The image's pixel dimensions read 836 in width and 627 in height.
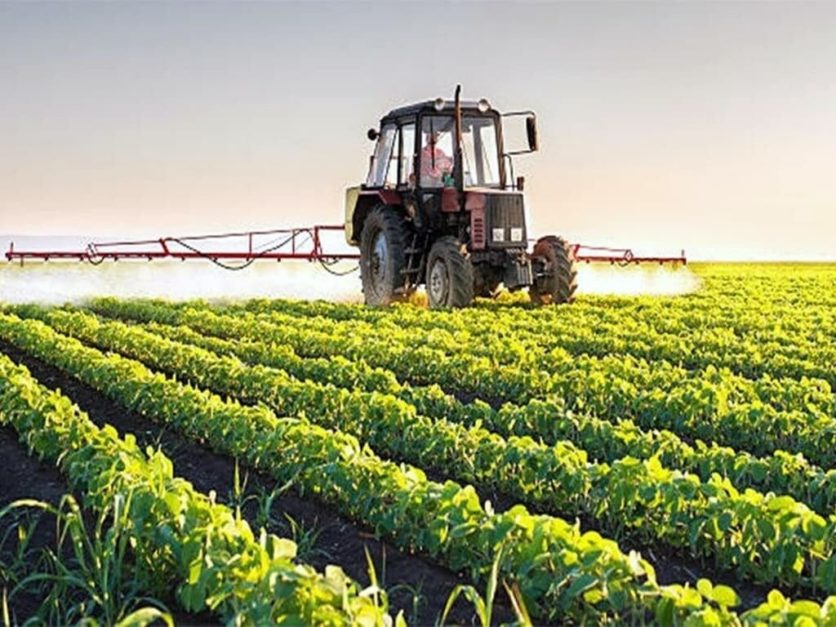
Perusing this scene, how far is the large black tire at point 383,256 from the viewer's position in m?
18.0

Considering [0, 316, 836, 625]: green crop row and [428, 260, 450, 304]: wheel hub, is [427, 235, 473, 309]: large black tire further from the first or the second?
[0, 316, 836, 625]: green crop row

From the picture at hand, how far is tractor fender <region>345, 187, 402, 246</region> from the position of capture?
19.0m

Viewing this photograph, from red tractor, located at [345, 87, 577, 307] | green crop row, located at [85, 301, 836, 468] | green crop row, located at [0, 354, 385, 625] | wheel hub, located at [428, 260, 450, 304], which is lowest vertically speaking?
green crop row, located at [85, 301, 836, 468]

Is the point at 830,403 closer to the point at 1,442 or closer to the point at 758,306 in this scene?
the point at 1,442

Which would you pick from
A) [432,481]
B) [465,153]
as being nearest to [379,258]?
[465,153]

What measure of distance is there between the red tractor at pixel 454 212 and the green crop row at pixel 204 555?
35.1 feet

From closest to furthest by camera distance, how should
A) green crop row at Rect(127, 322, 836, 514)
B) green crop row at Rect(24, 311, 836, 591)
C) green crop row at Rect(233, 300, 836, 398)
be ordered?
green crop row at Rect(24, 311, 836, 591) < green crop row at Rect(127, 322, 836, 514) < green crop row at Rect(233, 300, 836, 398)

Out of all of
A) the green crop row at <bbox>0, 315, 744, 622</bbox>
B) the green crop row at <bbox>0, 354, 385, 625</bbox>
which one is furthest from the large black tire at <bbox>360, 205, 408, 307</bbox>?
the green crop row at <bbox>0, 354, 385, 625</bbox>

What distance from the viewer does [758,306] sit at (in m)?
20.3

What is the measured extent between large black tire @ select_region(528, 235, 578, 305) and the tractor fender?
7.47ft

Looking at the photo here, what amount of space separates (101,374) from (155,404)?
1552 millimetres

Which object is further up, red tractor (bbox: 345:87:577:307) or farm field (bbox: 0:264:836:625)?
red tractor (bbox: 345:87:577:307)

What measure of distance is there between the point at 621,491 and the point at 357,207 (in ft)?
46.5

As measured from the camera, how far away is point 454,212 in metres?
17.3
